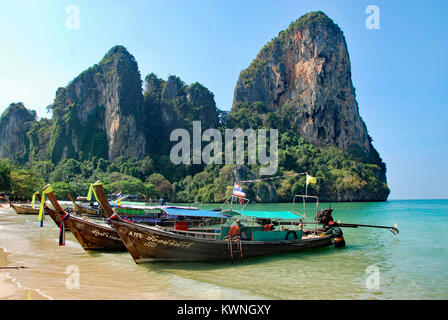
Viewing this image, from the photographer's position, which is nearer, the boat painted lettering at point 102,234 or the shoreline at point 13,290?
the shoreline at point 13,290

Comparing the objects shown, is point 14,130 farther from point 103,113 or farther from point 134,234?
point 134,234

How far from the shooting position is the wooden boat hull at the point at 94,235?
1361cm

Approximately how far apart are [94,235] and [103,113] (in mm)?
102616

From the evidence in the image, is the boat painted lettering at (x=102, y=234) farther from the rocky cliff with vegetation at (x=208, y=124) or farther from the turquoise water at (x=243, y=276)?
the rocky cliff with vegetation at (x=208, y=124)

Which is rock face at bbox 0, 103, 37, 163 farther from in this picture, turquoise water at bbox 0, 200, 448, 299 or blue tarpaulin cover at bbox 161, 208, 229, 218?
blue tarpaulin cover at bbox 161, 208, 229, 218

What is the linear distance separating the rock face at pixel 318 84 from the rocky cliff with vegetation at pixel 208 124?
0.36 meters

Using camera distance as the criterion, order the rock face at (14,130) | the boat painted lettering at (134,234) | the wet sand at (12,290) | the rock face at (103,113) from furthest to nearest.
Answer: the rock face at (14,130), the rock face at (103,113), the boat painted lettering at (134,234), the wet sand at (12,290)

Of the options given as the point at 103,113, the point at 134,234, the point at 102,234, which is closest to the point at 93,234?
the point at 102,234

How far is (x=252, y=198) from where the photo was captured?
8469 centimetres

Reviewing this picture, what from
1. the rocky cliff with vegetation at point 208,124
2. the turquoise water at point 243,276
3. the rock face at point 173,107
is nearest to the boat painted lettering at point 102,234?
the turquoise water at point 243,276

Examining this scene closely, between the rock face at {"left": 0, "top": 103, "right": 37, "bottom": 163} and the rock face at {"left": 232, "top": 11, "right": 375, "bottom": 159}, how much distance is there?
257 ft
